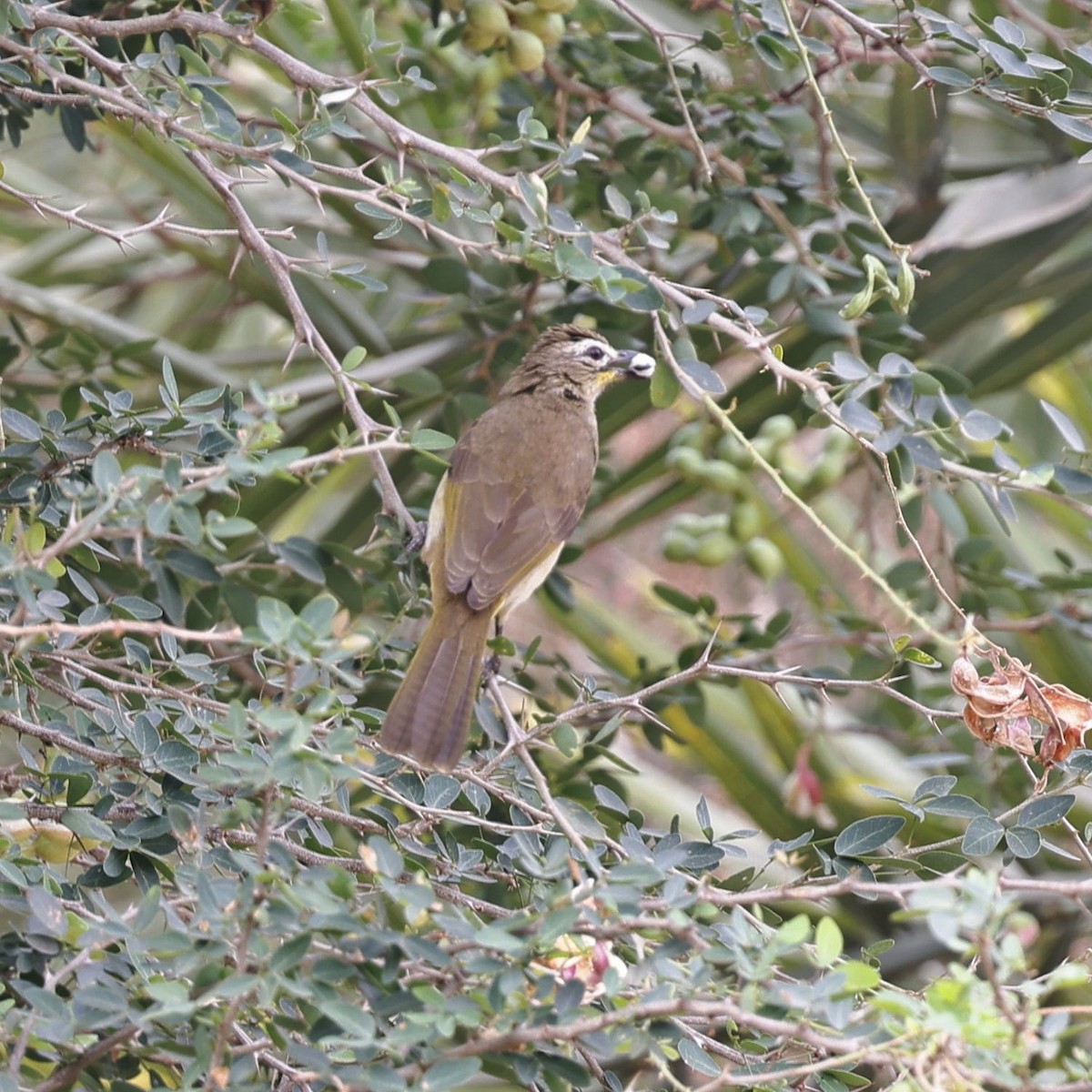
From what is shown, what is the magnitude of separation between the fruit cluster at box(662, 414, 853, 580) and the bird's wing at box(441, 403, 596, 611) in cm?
25

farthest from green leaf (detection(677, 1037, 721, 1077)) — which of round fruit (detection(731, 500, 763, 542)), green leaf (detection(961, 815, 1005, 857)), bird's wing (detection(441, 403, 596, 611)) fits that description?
round fruit (detection(731, 500, 763, 542))

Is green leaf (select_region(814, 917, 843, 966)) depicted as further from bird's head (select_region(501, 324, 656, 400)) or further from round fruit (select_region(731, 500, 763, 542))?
round fruit (select_region(731, 500, 763, 542))

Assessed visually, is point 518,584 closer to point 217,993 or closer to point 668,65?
point 668,65

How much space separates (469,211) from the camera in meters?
2.29

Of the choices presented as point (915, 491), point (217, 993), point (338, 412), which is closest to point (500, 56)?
point (338, 412)

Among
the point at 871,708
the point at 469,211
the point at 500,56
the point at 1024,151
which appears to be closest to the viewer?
the point at 469,211

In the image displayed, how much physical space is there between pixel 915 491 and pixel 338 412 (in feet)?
4.75

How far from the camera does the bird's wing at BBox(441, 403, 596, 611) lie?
10.1ft

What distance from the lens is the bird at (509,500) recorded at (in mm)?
2709

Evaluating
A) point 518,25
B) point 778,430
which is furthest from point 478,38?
point 778,430

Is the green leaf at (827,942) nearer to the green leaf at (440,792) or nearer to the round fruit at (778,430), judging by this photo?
the green leaf at (440,792)

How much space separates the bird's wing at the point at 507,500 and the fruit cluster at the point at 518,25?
935 millimetres

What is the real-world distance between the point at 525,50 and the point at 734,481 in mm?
1114

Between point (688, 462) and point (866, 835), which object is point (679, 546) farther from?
point (866, 835)
